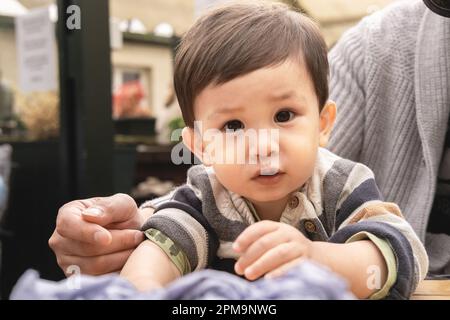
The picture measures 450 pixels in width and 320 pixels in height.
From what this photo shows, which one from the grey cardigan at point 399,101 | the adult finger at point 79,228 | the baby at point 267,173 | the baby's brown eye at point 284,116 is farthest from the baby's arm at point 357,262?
the grey cardigan at point 399,101

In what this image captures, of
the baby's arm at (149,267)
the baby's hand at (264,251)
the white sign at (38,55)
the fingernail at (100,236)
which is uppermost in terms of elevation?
the white sign at (38,55)

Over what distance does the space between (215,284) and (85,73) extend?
4.94ft

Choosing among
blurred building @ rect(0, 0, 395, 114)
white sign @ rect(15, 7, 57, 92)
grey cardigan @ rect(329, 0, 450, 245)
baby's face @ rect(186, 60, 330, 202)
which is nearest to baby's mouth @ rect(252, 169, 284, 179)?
baby's face @ rect(186, 60, 330, 202)

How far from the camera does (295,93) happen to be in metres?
0.59

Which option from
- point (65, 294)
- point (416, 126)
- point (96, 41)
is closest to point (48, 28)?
point (96, 41)

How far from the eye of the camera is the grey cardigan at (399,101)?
3.52ft

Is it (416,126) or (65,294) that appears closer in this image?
(65,294)

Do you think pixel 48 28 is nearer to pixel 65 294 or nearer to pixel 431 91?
pixel 431 91

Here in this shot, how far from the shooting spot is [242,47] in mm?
583

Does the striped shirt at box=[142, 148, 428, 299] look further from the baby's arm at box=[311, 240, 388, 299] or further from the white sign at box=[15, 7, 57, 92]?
the white sign at box=[15, 7, 57, 92]

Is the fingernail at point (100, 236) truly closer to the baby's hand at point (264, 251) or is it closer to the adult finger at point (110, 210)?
the adult finger at point (110, 210)

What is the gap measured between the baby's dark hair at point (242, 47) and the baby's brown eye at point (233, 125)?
1.7 inches

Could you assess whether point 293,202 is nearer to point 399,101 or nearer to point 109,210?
point 109,210

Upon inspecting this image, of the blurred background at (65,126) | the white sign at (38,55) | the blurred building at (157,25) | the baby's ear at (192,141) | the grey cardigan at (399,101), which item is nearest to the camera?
the baby's ear at (192,141)
